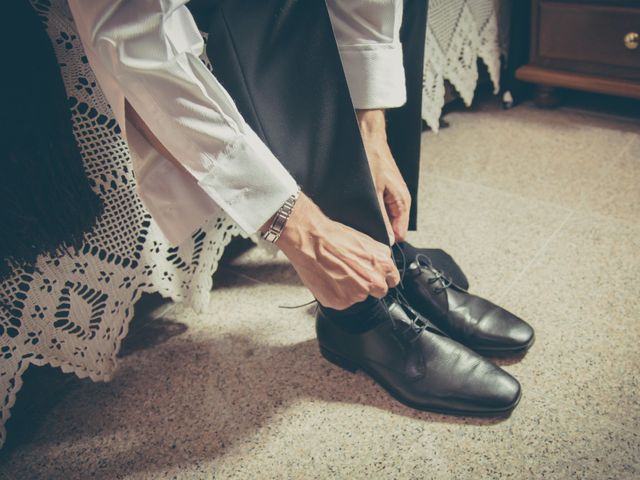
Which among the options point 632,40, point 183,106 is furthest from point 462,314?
point 632,40

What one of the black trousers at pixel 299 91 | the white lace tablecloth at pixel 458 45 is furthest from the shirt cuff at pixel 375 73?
the white lace tablecloth at pixel 458 45

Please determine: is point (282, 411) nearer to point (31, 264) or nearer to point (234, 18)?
point (31, 264)

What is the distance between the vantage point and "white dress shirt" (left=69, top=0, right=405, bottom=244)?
0.43m

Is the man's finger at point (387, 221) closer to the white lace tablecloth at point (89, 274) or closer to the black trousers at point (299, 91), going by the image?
the black trousers at point (299, 91)

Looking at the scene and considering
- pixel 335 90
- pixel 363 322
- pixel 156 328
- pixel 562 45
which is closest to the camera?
pixel 335 90

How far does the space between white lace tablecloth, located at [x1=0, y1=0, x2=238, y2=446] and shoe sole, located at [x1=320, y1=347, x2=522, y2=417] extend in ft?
Result: 0.87

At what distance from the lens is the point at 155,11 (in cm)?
42

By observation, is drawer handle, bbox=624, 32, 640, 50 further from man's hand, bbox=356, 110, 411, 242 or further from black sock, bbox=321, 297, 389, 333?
black sock, bbox=321, 297, 389, 333

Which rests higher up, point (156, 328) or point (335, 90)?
point (335, 90)

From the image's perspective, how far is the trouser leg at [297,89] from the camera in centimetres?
53

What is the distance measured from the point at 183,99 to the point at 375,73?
0.91ft

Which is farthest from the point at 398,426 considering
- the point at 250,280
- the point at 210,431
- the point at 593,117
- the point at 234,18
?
the point at 593,117

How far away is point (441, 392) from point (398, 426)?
0.23 feet

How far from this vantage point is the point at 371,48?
63 centimetres
